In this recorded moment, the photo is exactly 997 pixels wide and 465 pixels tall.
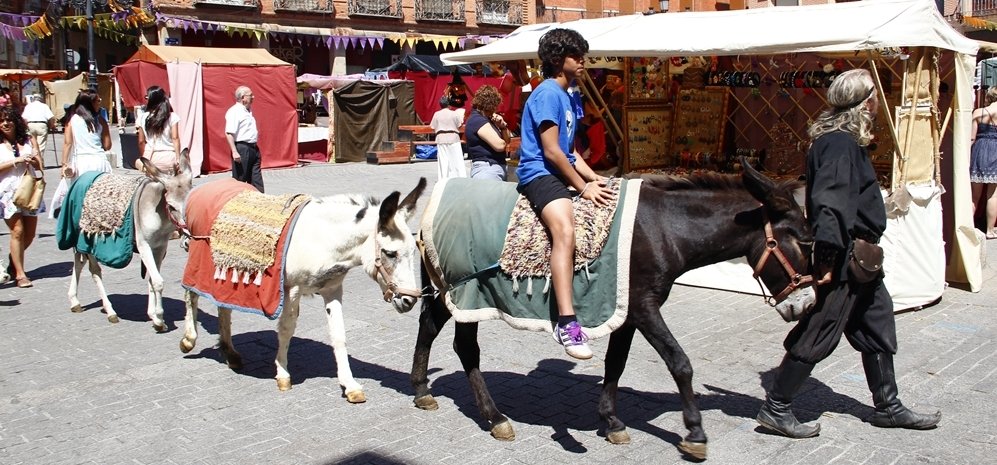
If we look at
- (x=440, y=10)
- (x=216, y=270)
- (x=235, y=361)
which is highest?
(x=440, y=10)

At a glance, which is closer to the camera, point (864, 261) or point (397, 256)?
point (864, 261)

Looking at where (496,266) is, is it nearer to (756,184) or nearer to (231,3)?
(756,184)

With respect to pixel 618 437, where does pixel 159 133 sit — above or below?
above

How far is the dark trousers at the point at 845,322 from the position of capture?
4660 mm

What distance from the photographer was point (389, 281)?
5.14 m

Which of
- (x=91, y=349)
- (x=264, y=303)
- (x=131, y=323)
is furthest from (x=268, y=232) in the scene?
(x=131, y=323)

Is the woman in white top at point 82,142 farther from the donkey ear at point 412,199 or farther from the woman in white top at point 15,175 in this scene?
the donkey ear at point 412,199

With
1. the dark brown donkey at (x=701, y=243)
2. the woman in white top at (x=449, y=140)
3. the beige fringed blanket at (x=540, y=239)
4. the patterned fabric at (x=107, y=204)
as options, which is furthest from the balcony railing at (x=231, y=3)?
the dark brown donkey at (x=701, y=243)

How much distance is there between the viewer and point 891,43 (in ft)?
22.8

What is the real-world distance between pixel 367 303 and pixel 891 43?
16.4ft

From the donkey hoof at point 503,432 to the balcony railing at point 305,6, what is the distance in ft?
123

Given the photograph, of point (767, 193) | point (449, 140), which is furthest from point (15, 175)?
point (767, 193)

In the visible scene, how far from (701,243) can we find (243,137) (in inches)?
315

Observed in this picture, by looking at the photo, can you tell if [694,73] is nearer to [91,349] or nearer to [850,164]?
[850,164]
